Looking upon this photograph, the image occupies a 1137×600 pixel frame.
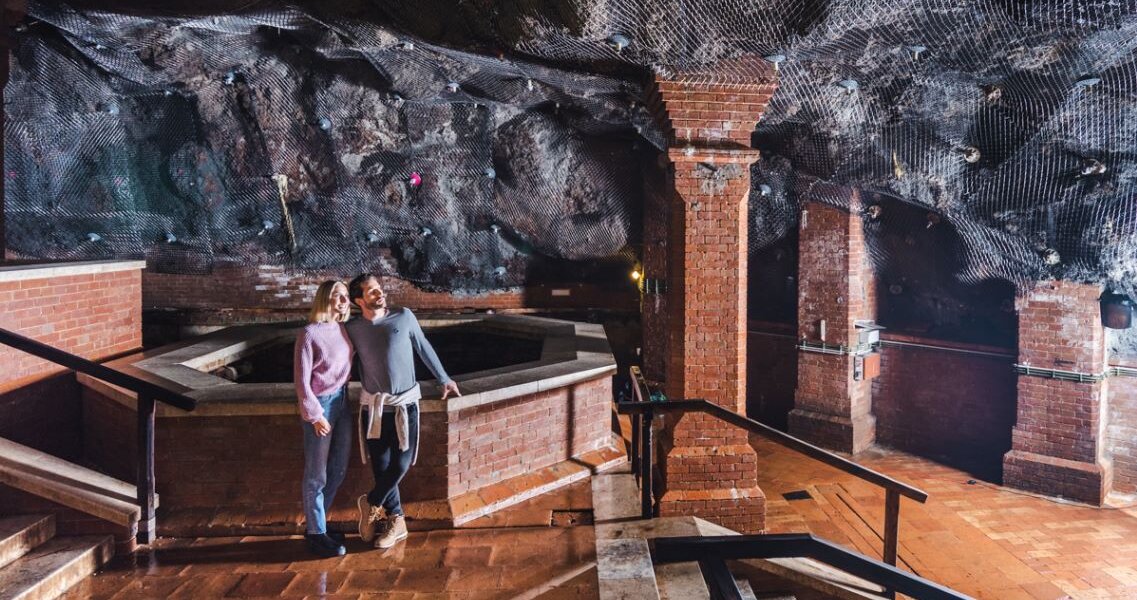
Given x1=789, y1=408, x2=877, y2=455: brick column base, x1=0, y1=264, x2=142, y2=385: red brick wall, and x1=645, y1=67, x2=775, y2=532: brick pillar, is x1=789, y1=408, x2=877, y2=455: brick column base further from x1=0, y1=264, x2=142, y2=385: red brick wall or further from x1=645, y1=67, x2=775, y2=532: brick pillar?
x1=0, y1=264, x2=142, y2=385: red brick wall

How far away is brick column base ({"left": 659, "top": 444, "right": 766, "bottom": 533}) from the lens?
4.89m

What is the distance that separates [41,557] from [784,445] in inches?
162

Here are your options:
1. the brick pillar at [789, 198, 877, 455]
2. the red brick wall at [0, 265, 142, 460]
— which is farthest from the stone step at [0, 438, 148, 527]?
the brick pillar at [789, 198, 877, 455]

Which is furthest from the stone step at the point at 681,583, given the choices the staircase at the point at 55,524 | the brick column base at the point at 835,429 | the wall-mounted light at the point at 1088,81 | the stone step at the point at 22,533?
the brick column base at the point at 835,429

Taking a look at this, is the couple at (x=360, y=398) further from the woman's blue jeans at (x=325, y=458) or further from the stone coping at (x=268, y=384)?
the stone coping at (x=268, y=384)

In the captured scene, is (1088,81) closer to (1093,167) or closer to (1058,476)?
(1093,167)

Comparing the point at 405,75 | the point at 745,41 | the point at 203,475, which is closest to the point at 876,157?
the point at 745,41

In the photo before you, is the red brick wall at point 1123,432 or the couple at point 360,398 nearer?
the couple at point 360,398

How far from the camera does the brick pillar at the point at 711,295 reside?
4859 mm

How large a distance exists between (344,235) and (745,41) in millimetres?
7092

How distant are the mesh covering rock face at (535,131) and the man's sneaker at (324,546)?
11.2ft

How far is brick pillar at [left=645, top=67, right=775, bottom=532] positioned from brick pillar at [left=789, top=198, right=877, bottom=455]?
412 cm

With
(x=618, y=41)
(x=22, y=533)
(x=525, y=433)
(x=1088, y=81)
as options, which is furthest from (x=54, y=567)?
(x=1088, y=81)

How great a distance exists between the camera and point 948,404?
8820 millimetres
